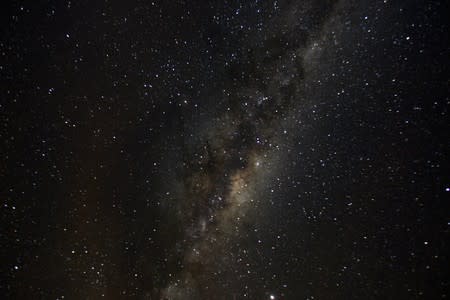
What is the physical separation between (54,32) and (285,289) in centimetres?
375

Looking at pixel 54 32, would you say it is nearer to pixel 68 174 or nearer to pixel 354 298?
pixel 68 174

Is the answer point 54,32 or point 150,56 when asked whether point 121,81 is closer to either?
point 150,56

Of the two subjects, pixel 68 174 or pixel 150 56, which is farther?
pixel 150 56

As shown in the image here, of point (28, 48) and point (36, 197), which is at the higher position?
point (28, 48)

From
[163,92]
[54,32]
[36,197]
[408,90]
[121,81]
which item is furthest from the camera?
[408,90]

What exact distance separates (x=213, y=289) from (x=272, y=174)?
178 cm

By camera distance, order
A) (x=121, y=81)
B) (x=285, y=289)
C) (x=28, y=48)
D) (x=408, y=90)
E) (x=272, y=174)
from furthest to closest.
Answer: (x=285, y=289), (x=272, y=174), (x=408, y=90), (x=121, y=81), (x=28, y=48)

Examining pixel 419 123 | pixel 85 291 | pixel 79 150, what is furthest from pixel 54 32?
pixel 419 123

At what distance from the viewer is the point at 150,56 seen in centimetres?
237

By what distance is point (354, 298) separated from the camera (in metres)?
3.66

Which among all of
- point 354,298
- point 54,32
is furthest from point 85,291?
point 354,298

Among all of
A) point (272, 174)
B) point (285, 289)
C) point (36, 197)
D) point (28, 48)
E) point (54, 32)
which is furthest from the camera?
point (285, 289)

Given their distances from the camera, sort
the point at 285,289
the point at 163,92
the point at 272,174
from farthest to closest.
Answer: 1. the point at 285,289
2. the point at 272,174
3. the point at 163,92

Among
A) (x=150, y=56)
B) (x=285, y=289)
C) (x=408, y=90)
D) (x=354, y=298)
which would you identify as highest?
(x=150, y=56)
